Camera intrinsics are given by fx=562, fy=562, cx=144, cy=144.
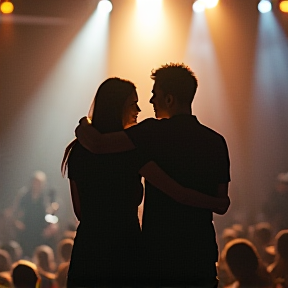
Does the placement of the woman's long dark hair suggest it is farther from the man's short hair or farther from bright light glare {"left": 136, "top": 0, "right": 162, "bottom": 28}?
bright light glare {"left": 136, "top": 0, "right": 162, "bottom": 28}

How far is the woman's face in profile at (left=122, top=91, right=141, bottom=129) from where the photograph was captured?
1.83 metres

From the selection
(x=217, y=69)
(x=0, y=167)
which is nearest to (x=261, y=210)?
(x=217, y=69)

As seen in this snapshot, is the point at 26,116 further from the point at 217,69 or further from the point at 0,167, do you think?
the point at 217,69

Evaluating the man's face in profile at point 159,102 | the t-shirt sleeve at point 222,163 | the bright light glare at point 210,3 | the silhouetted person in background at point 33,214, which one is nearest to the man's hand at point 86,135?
the man's face in profile at point 159,102

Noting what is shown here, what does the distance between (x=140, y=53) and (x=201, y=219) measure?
3471 mm

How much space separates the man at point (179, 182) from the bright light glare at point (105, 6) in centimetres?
330

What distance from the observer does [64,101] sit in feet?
17.8

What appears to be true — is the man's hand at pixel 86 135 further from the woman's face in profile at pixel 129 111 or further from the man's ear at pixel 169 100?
the man's ear at pixel 169 100

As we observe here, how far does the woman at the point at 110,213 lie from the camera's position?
1.73 metres

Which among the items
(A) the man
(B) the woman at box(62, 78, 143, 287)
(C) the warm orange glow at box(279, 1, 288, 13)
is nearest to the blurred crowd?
(A) the man

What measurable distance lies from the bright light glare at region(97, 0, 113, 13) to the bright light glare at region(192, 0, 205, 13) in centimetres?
74

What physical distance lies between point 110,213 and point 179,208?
0.72 feet

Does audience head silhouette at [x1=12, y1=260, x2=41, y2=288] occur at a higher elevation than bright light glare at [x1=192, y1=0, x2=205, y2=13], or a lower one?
lower

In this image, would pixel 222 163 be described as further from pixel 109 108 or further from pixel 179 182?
pixel 109 108
